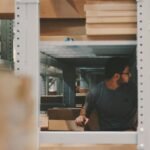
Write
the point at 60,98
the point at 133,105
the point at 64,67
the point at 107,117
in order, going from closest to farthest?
the point at 133,105 < the point at 107,117 < the point at 64,67 < the point at 60,98

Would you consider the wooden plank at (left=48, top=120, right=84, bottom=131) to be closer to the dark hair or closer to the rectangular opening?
the rectangular opening

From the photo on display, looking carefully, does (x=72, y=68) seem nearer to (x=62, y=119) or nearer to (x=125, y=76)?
(x=62, y=119)

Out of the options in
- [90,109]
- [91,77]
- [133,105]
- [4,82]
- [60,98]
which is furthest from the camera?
[91,77]

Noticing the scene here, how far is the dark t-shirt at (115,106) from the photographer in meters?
1.10

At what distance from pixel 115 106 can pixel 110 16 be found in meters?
0.44

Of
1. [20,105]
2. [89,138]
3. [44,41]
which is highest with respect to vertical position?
[44,41]

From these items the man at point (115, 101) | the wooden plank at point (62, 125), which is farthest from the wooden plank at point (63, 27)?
the wooden plank at point (62, 125)

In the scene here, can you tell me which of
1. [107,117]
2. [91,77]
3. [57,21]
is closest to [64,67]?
[91,77]

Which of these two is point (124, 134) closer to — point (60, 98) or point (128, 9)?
point (128, 9)

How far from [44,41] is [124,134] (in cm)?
36

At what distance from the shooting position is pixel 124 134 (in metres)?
0.85

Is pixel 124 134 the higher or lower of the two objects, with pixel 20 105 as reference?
lower

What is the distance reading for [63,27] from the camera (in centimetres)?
94

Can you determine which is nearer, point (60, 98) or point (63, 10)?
point (63, 10)
